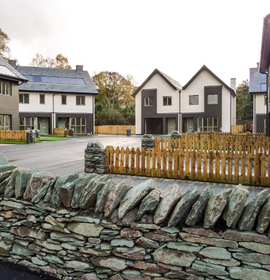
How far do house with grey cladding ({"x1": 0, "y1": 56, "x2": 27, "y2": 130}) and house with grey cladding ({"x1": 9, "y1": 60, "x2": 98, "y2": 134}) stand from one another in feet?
35.2

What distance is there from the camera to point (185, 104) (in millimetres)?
40375

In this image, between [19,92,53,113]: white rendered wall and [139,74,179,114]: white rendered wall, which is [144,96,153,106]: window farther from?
[19,92,53,113]: white rendered wall

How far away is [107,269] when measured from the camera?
138 inches

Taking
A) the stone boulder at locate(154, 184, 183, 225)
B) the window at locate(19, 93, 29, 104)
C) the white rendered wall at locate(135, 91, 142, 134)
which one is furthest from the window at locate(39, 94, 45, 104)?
the stone boulder at locate(154, 184, 183, 225)

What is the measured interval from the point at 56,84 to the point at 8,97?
1429 cm

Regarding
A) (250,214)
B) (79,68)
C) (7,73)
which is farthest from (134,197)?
(79,68)

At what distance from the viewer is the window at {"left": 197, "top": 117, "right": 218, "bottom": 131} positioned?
38.6 m

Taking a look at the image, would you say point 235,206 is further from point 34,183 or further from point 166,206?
point 34,183

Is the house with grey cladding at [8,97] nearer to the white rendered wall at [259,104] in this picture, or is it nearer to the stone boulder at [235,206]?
the stone boulder at [235,206]

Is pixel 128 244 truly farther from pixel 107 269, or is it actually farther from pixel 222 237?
pixel 222 237

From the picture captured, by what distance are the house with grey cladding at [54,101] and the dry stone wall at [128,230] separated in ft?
125

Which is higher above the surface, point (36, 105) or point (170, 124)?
point (36, 105)

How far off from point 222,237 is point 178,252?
1.80ft

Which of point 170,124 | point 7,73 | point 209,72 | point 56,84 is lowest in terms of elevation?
point 170,124
